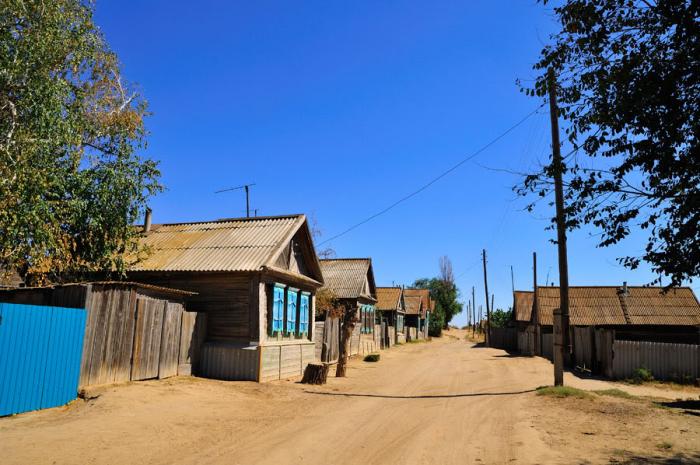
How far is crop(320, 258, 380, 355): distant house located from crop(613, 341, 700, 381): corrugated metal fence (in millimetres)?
14931

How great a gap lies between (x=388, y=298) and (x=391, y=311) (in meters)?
1.26

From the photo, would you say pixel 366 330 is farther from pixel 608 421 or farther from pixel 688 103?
pixel 688 103

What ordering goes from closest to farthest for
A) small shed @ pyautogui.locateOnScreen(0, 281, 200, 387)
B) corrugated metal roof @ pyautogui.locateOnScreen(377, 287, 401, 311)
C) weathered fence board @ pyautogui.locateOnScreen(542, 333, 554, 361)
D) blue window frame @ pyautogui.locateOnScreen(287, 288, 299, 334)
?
small shed @ pyautogui.locateOnScreen(0, 281, 200, 387) < blue window frame @ pyautogui.locateOnScreen(287, 288, 299, 334) < weathered fence board @ pyautogui.locateOnScreen(542, 333, 554, 361) < corrugated metal roof @ pyautogui.locateOnScreen(377, 287, 401, 311)

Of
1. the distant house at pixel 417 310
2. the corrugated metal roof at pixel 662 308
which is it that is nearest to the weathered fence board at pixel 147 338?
the corrugated metal roof at pixel 662 308

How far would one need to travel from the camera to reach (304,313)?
64.9ft

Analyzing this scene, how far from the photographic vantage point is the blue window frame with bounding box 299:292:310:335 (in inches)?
757

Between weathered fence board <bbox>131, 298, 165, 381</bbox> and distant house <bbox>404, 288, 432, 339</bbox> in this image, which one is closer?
weathered fence board <bbox>131, 298, 165, 381</bbox>

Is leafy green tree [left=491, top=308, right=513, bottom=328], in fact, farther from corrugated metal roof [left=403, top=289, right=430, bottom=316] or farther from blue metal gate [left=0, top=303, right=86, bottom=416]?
blue metal gate [left=0, top=303, right=86, bottom=416]

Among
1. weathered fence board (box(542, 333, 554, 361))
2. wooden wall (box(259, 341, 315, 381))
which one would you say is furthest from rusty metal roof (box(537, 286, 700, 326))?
wooden wall (box(259, 341, 315, 381))

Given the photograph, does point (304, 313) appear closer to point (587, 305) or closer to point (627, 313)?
point (587, 305)

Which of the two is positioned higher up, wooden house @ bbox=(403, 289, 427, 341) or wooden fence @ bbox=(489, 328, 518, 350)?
wooden house @ bbox=(403, 289, 427, 341)

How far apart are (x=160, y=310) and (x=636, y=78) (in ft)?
39.0

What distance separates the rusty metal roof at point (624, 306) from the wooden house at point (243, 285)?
783 inches

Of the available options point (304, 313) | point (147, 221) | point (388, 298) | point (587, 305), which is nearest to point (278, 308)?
point (304, 313)
